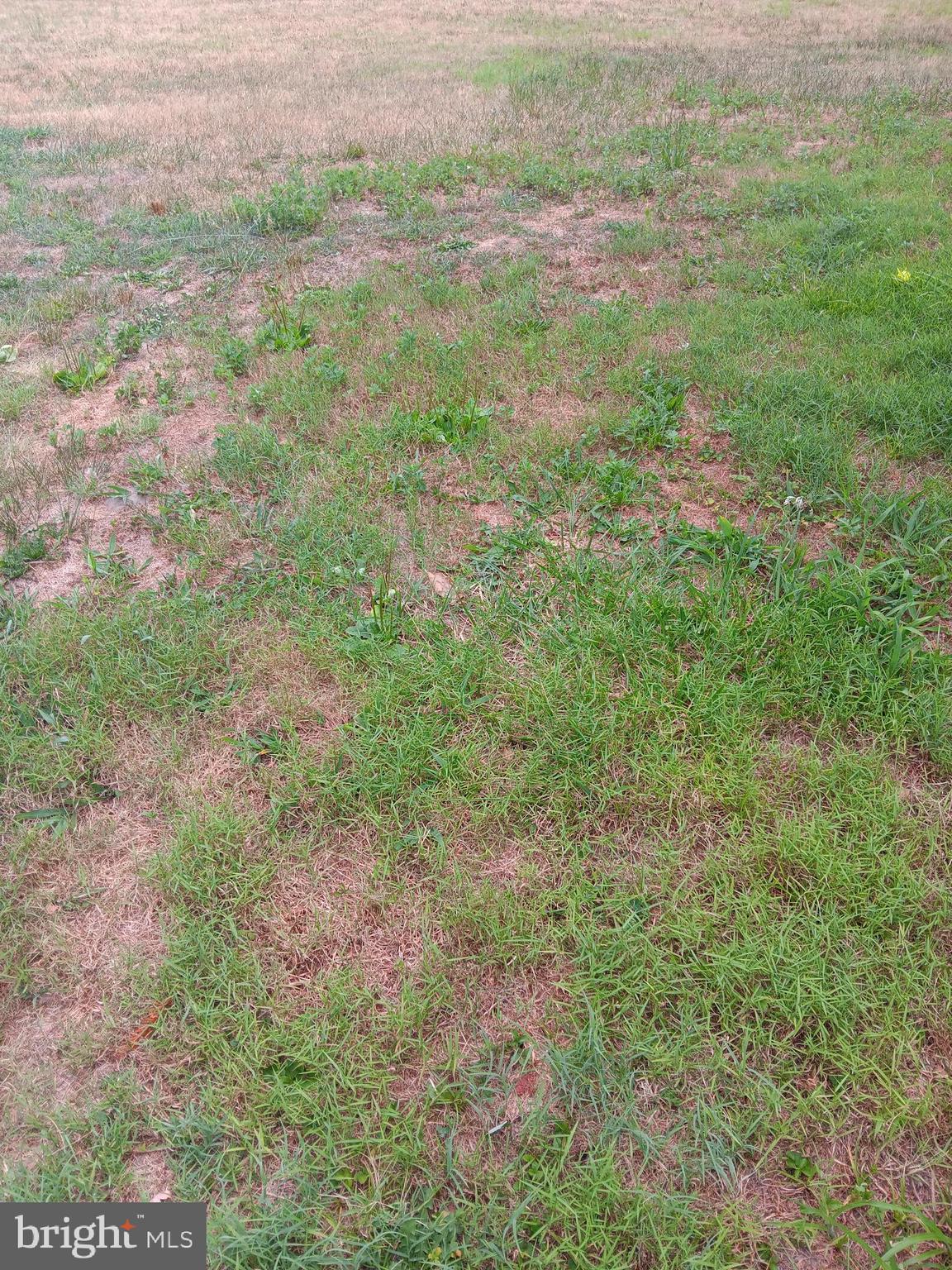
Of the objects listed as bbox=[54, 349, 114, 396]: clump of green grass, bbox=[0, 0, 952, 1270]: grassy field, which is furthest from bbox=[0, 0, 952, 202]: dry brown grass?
bbox=[0, 0, 952, 1270]: grassy field

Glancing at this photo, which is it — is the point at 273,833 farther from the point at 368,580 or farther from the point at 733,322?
the point at 733,322

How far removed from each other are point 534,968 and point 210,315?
221 inches

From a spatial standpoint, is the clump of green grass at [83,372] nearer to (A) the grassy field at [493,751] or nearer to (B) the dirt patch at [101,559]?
(A) the grassy field at [493,751]

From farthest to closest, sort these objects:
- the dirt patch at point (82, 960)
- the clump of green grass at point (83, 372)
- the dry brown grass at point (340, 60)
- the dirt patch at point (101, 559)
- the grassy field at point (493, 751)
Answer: the dry brown grass at point (340, 60)
the clump of green grass at point (83, 372)
the dirt patch at point (101, 559)
the dirt patch at point (82, 960)
the grassy field at point (493, 751)

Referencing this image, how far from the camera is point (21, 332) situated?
6.02 meters

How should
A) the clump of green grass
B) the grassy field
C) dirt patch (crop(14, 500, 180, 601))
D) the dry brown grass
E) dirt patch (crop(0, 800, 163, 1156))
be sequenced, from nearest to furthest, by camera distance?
the grassy field
dirt patch (crop(0, 800, 163, 1156))
dirt patch (crop(14, 500, 180, 601))
the clump of green grass
the dry brown grass

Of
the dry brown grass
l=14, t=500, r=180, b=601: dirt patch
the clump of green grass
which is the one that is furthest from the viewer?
the dry brown grass

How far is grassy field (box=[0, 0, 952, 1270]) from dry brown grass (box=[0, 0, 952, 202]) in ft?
15.5

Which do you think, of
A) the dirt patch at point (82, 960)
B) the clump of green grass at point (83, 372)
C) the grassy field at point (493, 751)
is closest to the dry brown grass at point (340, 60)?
the clump of green grass at point (83, 372)

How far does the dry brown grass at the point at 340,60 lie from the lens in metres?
10.2

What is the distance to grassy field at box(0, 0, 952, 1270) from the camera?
1965mm

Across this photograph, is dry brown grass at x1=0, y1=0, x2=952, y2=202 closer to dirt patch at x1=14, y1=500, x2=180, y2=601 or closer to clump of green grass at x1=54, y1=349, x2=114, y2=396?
clump of green grass at x1=54, y1=349, x2=114, y2=396

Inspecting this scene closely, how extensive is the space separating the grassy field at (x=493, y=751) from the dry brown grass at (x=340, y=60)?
186 inches

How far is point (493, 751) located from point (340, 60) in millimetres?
15825
